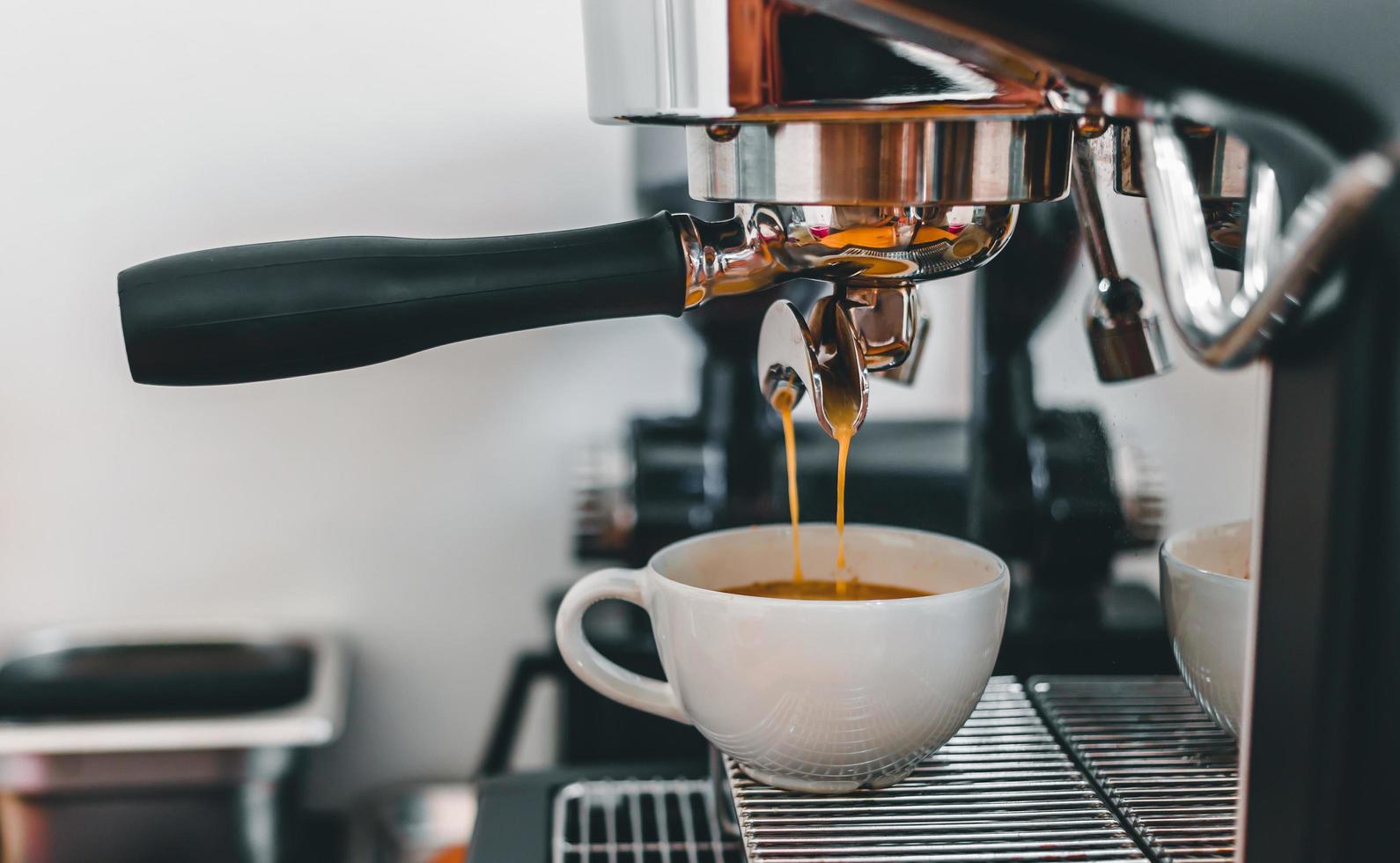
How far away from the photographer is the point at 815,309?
0.35 m

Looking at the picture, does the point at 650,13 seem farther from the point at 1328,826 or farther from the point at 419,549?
the point at 419,549

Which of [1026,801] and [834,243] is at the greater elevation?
[834,243]

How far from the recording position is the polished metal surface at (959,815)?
322mm

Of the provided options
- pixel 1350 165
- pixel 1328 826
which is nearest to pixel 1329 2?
pixel 1350 165

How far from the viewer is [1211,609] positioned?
0.30 m

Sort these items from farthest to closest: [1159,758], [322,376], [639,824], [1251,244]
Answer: [322,376]
[639,824]
[1159,758]
[1251,244]

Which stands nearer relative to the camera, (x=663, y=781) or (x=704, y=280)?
(x=704, y=280)

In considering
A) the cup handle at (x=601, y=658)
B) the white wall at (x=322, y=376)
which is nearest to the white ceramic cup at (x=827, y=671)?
the cup handle at (x=601, y=658)

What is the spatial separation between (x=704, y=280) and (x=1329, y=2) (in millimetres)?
154

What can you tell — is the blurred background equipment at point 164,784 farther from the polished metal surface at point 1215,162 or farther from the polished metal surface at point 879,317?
the polished metal surface at point 1215,162

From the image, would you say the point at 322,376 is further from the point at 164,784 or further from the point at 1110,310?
the point at 1110,310

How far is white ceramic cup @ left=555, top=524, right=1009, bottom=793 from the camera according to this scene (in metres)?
0.33

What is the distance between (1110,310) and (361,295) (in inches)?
7.8

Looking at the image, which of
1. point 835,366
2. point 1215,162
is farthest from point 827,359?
point 1215,162
